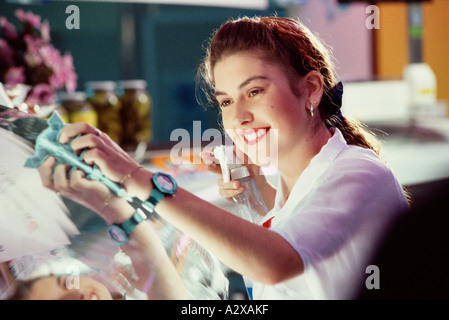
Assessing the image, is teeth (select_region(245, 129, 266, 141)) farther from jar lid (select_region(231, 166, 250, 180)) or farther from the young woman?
jar lid (select_region(231, 166, 250, 180))

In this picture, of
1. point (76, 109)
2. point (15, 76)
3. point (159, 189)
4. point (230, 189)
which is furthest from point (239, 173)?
point (15, 76)

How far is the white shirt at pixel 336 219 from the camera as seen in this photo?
29.3 inches

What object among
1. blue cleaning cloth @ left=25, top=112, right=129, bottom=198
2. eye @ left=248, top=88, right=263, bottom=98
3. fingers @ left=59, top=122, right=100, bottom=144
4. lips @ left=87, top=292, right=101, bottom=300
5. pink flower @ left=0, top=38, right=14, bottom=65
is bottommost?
lips @ left=87, top=292, right=101, bottom=300

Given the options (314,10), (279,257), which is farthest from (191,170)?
(314,10)

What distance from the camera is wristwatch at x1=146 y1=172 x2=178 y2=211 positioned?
71cm

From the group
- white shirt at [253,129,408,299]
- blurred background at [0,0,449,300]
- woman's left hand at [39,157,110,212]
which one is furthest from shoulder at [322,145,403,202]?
woman's left hand at [39,157,110,212]

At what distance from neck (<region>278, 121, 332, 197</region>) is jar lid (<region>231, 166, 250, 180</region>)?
2.6 inches

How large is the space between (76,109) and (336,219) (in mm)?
1118

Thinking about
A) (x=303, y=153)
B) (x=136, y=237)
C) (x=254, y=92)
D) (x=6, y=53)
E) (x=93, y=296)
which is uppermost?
(x=6, y=53)

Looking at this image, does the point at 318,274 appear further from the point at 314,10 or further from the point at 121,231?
the point at 314,10

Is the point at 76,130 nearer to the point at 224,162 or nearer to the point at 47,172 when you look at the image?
the point at 47,172

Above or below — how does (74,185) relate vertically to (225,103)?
below

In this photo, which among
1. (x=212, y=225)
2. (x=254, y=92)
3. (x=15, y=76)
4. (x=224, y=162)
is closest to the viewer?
(x=212, y=225)

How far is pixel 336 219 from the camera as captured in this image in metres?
0.75
